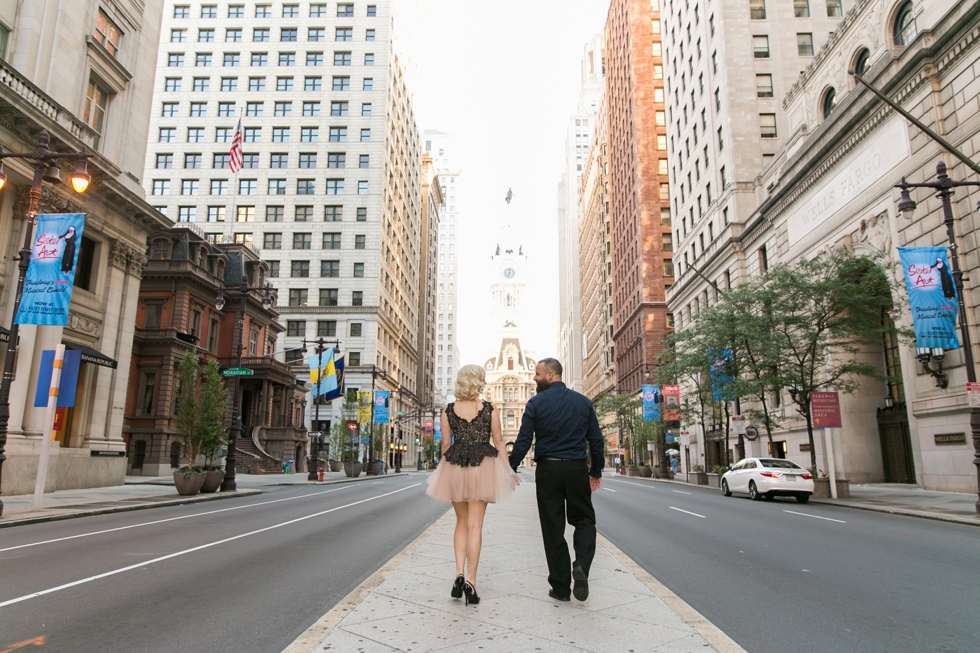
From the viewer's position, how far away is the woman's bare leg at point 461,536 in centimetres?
590

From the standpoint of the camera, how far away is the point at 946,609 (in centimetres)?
629

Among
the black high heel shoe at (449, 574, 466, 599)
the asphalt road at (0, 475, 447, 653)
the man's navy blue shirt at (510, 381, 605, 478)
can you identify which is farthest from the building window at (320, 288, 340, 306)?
the black high heel shoe at (449, 574, 466, 599)

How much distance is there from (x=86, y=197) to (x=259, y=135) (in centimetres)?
5256

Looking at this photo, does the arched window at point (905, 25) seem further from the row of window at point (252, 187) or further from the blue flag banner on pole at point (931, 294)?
the row of window at point (252, 187)

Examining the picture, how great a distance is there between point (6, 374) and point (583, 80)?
18637 cm

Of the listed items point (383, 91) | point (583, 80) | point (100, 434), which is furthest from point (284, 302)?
point (583, 80)

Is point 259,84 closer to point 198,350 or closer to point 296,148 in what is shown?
point 296,148

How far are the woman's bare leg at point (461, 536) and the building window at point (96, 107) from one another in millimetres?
Answer: 27800

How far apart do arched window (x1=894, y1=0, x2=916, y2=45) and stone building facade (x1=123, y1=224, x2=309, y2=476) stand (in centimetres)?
3474

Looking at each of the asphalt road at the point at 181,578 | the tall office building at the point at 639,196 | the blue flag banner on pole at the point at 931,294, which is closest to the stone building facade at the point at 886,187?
the blue flag banner on pole at the point at 931,294

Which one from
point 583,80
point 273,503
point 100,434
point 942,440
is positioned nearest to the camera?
point 273,503

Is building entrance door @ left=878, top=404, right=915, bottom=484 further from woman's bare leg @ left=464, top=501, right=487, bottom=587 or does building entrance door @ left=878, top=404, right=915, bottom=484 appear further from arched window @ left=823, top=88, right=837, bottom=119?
woman's bare leg @ left=464, top=501, right=487, bottom=587

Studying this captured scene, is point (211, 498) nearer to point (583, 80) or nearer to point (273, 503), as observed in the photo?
point (273, 503)

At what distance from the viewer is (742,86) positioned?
152 ft
